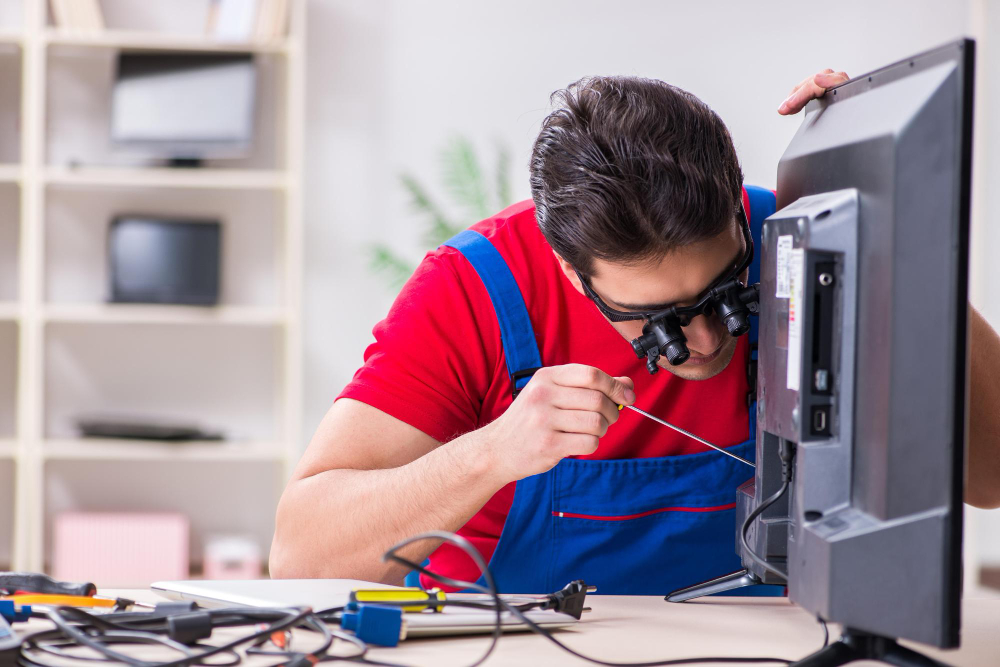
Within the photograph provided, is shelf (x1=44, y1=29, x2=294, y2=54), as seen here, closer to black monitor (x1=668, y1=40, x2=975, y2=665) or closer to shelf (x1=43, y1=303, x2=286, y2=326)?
shelf (x1=43, y1=303, x2=286, y2=326)

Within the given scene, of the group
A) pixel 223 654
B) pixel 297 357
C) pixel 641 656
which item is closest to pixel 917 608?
pixel 641 656

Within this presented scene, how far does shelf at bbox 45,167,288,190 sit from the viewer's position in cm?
272

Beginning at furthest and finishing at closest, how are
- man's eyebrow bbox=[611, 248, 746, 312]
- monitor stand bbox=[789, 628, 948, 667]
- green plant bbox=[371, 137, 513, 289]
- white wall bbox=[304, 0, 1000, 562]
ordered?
white wall bbox=[304, 0, 1000, 562]
green plant bbox=[371, 137, 513, 289]
man's eyebrow bbox=[611, 248, 746, 312]
monitor stand bbox=[789, 628, 948, 667]

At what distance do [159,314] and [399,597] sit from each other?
2.10 m

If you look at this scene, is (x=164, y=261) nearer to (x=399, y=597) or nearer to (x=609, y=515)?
(x=609, y=515)

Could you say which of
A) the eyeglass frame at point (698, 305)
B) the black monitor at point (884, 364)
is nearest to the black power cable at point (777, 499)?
the black monitor at point (884, 364)

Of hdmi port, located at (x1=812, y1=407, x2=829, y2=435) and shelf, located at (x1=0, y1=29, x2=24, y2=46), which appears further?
shelf, located at (x1=0, y1=29, x2=24, y2=46)

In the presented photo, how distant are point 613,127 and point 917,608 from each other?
61 cm

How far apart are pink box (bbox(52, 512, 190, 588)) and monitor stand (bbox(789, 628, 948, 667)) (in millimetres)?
2351

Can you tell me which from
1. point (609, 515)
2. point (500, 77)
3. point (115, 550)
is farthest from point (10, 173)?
point (609, 515)

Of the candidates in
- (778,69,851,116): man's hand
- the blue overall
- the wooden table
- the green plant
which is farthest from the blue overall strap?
the green plant

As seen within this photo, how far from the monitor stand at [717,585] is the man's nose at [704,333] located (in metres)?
0.27

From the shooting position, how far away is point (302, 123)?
2.86 meters

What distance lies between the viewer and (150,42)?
271 cm
